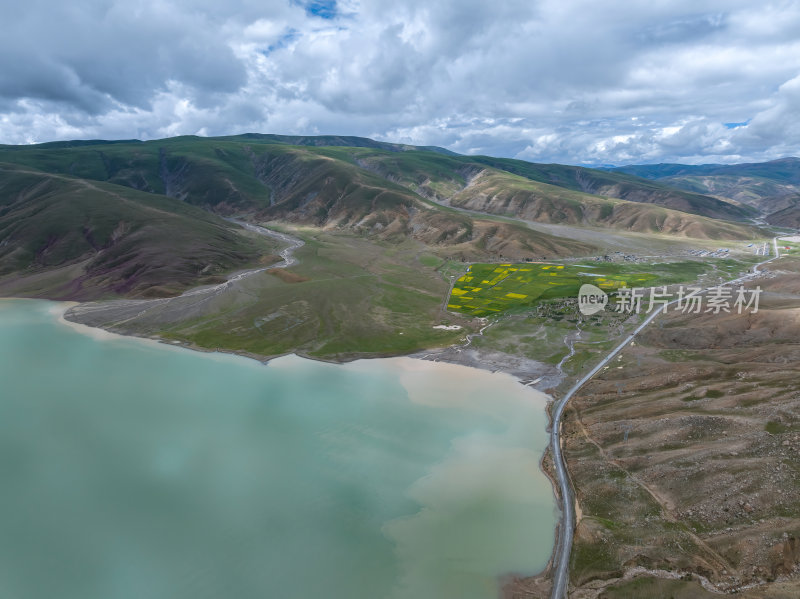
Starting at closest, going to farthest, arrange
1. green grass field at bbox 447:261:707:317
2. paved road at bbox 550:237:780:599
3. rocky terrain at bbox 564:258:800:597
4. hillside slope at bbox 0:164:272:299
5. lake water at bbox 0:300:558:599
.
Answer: rocky terrain at bbox 564:258:800:597 → paved road at bbox 550:237:780:599 → lake water at bbox 0:300:558:599 → green grass field at bbox 447:261:707:317 → hillside slope at bbox 0:164:272:299

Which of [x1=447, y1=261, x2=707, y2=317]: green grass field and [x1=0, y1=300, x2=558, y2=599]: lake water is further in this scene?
[x1=447, y1=261, x2=707, y2=317]: green grass field

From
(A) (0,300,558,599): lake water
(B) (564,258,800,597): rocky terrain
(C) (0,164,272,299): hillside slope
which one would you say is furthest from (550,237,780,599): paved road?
(C) (0,164,272,299): hillside slope

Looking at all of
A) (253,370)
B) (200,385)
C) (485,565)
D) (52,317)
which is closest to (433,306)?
(253,370)

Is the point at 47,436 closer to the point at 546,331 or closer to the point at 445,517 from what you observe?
the point at 445,517

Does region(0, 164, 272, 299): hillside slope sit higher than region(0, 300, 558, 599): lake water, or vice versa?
region(0, 164, 272, 299): hillside slope

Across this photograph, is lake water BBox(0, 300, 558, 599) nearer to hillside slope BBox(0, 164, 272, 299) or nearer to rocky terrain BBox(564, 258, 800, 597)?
rocky terrain BBox(564, 258, 800, 597)

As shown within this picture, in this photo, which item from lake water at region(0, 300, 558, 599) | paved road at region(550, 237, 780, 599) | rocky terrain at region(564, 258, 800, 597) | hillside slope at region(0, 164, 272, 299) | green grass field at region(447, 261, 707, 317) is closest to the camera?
rocky terrain at region(564, 258, 800, 597)
